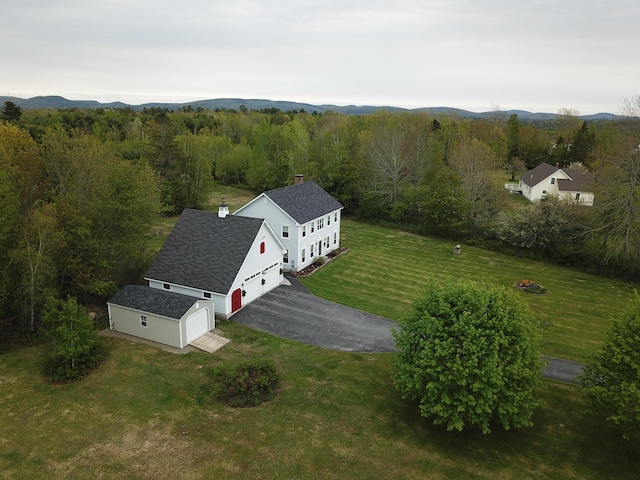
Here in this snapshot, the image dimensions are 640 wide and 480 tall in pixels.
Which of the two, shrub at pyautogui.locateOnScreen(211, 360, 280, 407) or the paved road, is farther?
the paved road

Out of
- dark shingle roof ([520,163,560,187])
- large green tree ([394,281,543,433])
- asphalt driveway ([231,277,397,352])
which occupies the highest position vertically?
dark shingle roof ([520,163,560,187])

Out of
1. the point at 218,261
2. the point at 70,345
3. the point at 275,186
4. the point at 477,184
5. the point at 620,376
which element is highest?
the point at 477,184

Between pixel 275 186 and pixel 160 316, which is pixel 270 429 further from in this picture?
pixel 275 186

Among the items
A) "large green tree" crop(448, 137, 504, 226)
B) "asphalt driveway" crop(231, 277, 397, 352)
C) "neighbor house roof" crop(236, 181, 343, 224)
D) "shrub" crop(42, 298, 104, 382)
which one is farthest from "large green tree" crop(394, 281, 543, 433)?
"large green tree" crop(448, 137, 504, 226)

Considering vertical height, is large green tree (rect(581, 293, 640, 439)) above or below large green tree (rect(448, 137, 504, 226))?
below

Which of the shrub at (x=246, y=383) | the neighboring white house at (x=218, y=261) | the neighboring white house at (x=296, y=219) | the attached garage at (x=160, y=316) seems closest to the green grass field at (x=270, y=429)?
the shrub at (x=246, y=383)

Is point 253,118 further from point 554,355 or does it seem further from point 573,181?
point 554,355

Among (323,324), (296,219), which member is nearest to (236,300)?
(323,324)

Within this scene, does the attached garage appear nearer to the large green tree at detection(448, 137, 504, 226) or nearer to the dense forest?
the dense forest
